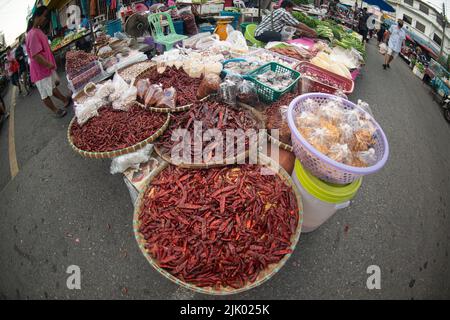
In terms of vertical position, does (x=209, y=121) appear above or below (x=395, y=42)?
above

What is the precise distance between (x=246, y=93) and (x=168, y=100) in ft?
3.29

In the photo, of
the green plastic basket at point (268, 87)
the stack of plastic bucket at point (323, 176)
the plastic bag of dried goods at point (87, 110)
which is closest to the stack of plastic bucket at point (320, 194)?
the stack of plastic bucket at point (323, 176)

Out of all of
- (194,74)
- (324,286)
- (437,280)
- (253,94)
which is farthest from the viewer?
(194,74)

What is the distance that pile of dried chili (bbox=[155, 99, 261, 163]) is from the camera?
275 cm

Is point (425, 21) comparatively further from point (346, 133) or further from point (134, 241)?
point (134, 241)

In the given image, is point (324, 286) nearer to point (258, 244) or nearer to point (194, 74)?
point (258, 244)

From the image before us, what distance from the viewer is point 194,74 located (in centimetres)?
369

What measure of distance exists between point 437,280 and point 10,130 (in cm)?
728

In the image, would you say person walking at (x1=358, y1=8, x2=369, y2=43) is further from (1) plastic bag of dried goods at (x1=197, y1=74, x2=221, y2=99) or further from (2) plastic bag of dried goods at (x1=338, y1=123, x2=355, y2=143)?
(2) plastic bag of dried goods at (x1=338, y1=123, x2=355, y2=143)

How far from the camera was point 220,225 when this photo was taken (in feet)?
7.02

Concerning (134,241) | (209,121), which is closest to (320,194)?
(209,121)

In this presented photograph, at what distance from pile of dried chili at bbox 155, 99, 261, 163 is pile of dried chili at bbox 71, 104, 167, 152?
19cm

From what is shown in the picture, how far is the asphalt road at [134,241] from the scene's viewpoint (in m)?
2.53

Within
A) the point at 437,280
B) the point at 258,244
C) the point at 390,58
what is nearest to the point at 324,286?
the point at 258,244
